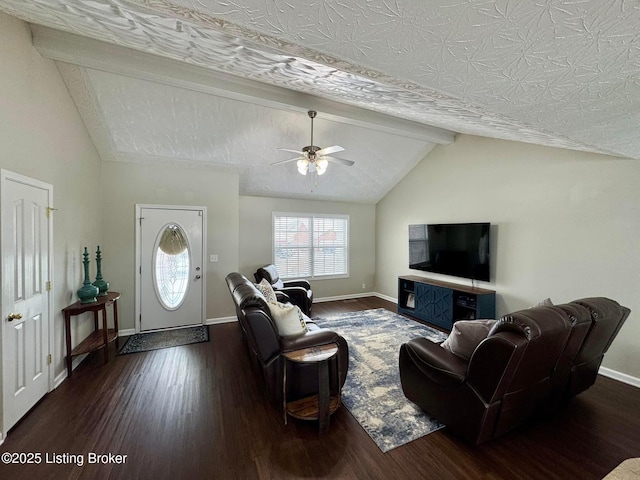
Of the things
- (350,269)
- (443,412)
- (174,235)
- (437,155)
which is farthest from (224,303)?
(437,155)

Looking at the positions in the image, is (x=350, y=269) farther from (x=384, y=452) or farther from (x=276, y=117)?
(x=384, y=452)

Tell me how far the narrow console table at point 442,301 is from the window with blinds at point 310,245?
1778mm

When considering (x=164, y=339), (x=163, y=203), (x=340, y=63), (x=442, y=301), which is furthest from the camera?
(x=442, y=301)

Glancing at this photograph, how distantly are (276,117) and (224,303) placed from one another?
10.9 feet

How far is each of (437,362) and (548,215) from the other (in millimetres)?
3005

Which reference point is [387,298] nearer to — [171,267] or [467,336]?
[467,336]

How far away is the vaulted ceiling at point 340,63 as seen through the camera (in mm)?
868

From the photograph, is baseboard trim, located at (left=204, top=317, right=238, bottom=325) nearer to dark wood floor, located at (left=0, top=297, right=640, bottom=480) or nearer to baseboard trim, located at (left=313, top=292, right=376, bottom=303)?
dark wood floor, located at (left=0, top=297, right=640, bottom=480)

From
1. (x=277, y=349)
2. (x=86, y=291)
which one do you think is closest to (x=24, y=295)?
(x=86, y=291)

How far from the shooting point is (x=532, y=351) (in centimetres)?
177

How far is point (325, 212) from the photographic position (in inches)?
257

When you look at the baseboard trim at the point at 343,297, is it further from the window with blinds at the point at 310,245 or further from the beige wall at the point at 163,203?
the beige wall at the point at 163,203

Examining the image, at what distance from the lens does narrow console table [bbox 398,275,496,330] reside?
417cm

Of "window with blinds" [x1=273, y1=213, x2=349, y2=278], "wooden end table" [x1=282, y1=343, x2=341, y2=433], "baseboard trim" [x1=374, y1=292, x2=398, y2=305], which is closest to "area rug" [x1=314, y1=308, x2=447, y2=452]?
"wooden end table" [x1=282, y1=343, x2=341, y2=433]
